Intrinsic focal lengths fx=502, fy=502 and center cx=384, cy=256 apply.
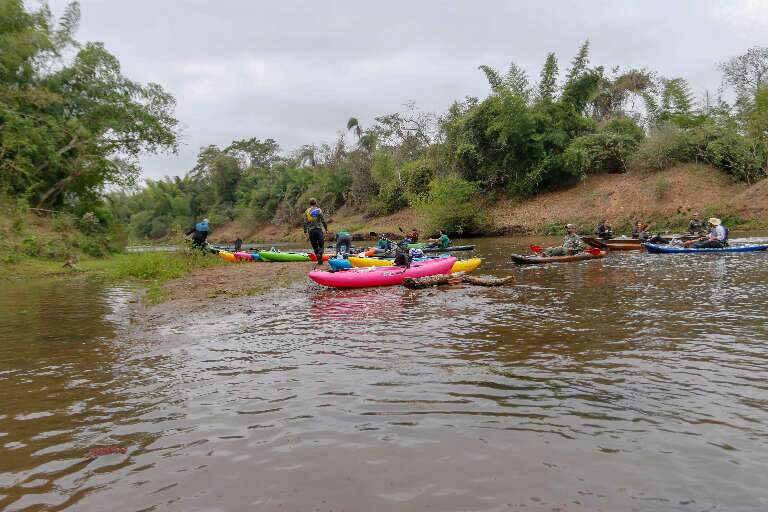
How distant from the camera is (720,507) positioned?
279cm

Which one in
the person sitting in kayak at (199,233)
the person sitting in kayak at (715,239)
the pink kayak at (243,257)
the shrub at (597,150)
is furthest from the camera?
the shrub at (597,150)

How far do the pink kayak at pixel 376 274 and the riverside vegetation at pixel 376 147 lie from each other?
24.3 ft

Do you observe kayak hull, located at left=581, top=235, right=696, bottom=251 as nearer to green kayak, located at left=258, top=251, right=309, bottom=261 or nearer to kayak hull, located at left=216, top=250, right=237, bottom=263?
green kayak, located at left=258, top=251, right=309, bottom=261

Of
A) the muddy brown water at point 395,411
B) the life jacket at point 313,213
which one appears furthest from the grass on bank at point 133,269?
the muddy brown water at point 395,411

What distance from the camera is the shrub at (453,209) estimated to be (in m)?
Result: 33.7

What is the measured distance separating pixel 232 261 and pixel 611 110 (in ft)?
108

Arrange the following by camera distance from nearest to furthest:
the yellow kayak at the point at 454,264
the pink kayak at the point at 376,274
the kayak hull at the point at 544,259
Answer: the pink kayak at the point at 376,274 → the yellow kayak at the point at 454,264 → the kayak hull at the point at 544,259

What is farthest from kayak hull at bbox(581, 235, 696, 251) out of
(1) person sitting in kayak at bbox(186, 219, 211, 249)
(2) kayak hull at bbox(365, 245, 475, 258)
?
(1) person sitting in kayak at bbox(186, 219, 211, 249)

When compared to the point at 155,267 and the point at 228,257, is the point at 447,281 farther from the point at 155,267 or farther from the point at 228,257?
the point at 228,257

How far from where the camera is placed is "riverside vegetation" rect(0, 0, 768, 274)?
20.7m

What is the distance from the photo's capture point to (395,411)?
167 inches

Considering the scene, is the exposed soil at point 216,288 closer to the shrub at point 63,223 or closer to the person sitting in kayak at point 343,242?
the person sitting in kayak at point 343,242

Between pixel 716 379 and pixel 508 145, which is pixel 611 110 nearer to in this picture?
pixel 508 145

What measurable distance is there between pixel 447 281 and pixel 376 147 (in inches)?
1572
